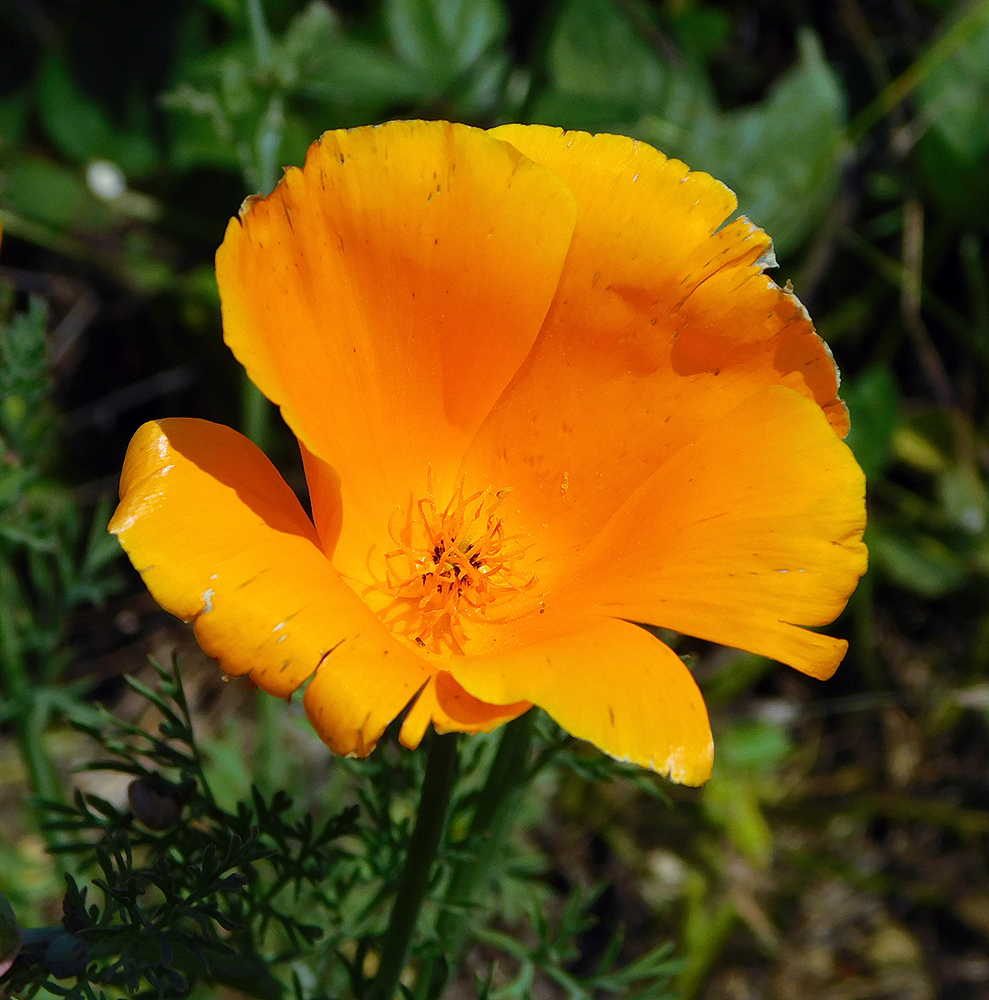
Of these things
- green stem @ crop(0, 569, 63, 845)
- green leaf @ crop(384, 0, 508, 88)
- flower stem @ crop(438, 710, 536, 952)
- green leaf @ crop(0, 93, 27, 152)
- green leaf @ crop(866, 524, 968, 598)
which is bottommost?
green leaf @ crop(866, 524, 968, 598)

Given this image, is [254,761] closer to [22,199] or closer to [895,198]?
[22,199]

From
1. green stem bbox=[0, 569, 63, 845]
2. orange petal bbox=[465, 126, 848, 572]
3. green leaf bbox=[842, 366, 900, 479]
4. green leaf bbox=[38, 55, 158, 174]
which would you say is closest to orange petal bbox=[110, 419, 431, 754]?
orange petal bbox=[465, 126, 848, 572]

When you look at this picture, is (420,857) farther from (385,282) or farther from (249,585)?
(385,282)

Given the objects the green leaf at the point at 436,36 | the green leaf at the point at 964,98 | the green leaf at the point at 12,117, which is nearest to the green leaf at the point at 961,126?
the green leaf at the point at 964,98

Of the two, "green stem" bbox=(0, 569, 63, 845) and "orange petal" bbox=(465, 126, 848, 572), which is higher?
"orange petal" bbox=(465, 126, 848, 572)

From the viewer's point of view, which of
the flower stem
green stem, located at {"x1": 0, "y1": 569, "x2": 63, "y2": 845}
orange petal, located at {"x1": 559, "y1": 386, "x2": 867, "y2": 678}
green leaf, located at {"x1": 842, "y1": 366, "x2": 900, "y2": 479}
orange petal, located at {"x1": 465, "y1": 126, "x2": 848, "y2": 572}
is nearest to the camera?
orange petal, located at {"x1": 559, "y1": 386, "x2": 867, "y2": 678}

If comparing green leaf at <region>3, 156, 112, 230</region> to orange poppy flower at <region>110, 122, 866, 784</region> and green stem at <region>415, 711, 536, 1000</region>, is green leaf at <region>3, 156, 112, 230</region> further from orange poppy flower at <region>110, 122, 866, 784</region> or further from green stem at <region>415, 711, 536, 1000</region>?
green stem at <region>415, 711, 536, 1000</region>

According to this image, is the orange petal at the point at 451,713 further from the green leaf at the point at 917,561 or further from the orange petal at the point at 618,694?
the green leaf at the point at 917,561
